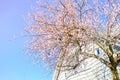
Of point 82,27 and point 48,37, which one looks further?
point 48,37

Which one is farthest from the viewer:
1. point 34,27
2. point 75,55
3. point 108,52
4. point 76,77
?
point 76,77

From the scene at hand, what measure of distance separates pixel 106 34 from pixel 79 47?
1265mm

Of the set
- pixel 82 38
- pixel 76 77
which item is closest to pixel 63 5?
pixel 82 38

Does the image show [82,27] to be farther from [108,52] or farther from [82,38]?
[108,52]

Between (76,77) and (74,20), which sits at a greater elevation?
(76,77)

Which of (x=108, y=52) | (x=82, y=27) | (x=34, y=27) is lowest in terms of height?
(x=108, y=52)

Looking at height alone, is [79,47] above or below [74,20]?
below

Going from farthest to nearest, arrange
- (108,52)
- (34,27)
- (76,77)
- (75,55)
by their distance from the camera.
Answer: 1. (76,77)
2. (34,27)
3. (75,55)
4. (108,52)

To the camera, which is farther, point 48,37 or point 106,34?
point 48,37

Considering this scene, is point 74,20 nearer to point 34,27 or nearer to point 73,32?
point 73,32

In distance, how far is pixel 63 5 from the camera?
14.7 meters

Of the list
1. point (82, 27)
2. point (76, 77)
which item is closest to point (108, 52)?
point (82, 27)

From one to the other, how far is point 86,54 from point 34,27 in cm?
328

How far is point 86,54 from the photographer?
13828mm
